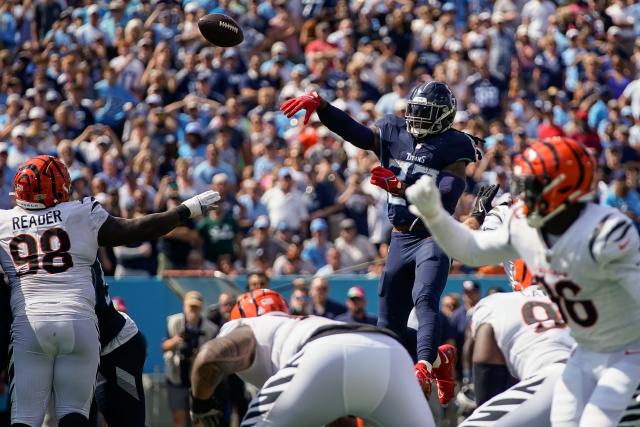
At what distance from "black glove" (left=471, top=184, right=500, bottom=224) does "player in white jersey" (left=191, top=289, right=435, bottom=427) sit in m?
2.64

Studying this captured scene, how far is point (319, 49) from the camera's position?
19.3 metres

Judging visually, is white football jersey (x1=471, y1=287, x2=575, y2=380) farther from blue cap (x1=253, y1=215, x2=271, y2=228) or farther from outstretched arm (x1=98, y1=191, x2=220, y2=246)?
blue cap (x1=253, y1=215, x2=271, y2=228)

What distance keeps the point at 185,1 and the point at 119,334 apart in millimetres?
11658

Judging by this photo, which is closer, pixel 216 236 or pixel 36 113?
pixel 216 236

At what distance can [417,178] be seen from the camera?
9289mm

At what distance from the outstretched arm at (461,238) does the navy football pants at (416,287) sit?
6.23 feet

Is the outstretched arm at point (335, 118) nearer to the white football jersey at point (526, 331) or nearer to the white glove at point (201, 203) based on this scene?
the white glove at point (201, 203)

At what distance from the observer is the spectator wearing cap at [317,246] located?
50.8 feet

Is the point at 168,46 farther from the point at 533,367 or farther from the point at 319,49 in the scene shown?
the point at 533,367

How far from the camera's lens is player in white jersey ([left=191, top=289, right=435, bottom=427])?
22.3 ft

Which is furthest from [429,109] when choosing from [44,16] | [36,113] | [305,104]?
[44,16]

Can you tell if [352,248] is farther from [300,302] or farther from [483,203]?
[483,203]

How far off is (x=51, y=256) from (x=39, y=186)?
0.45 m

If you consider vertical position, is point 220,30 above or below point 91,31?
below
